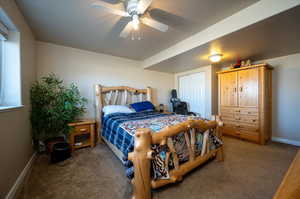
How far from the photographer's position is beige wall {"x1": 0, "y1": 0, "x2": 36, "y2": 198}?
1229mm

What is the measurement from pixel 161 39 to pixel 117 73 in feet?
5.40

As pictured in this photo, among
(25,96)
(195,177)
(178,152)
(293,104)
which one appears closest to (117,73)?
(25,96)

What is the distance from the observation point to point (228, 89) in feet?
10.6

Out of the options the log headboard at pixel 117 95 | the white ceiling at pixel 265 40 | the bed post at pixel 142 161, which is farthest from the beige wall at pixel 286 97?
the bed post at pixel 142 161

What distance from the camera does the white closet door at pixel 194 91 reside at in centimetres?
406

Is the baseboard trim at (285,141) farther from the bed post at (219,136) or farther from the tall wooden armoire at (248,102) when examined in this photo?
the bed post at (219,136)

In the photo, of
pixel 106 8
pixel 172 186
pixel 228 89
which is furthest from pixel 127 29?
pixel 228 89

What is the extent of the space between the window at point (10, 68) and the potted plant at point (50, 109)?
1.68 feet

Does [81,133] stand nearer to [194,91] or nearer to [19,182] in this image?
[19,182]

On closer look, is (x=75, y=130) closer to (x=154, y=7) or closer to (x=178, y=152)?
(x=178, y=152)

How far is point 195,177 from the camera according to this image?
1651 mm

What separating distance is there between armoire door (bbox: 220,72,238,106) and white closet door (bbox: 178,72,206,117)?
70 centimetres

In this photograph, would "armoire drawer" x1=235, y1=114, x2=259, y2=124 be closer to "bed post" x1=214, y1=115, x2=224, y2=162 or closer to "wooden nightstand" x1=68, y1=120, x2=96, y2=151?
"bed post" x1=214, y1=115, x2=224, y2=162

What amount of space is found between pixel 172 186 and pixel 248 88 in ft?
9.29
